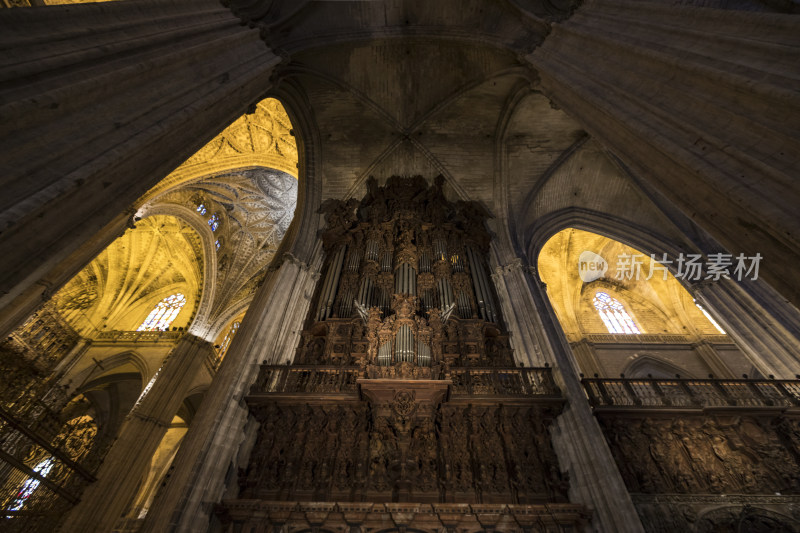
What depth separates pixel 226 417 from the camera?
591cm

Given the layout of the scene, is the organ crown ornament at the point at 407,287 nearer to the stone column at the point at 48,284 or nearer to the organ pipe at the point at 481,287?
the organ pipe at the point at 481,287

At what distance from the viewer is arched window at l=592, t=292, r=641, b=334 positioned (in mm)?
15898

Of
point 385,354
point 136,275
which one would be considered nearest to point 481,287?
point 385,354

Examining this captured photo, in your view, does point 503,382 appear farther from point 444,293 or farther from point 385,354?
point 444,293

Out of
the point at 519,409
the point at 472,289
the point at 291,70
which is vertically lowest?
the point at 519,409

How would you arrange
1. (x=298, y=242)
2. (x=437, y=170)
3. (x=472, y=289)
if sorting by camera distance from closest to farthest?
1. (x=472, y=289)
2. (x=298, y=242)
3. (x=437, y=170)

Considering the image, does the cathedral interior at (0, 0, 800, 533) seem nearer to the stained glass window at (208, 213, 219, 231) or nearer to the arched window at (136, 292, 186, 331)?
the stained glass window at (208, 213, 219, 231)

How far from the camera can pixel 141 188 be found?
14.3ft

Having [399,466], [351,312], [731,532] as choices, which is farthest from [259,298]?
[731,532]

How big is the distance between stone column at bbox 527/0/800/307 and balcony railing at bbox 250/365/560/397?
3.78 m

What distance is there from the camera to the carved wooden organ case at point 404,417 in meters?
5.47

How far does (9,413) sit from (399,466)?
9.83 m

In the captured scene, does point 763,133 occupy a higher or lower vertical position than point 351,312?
lower

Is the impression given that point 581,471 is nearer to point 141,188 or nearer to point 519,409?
point 519,409
